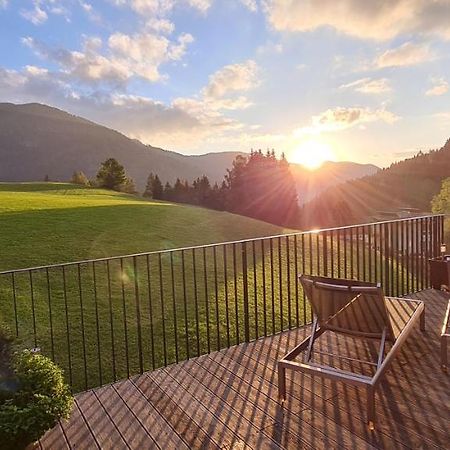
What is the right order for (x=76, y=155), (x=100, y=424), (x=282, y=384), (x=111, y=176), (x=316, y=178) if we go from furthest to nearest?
(x=76, y=155) → (x=316, y=178) → (x=111, y=176) → (x=282, y=384) → (x=100, y=424)

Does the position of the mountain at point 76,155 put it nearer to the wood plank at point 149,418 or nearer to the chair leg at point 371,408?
the wood plank at point 149,418

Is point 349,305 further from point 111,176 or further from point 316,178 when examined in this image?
point 316,178

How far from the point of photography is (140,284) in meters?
9.30

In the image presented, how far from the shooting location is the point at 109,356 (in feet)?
19.5

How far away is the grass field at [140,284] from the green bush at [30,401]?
1.92ft

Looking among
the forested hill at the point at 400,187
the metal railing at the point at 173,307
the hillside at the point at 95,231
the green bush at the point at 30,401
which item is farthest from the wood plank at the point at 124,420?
the forested hill at the point at 400,187

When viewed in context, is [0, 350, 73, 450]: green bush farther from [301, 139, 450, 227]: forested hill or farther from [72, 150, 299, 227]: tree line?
[301, 139, 450, 227]: forested hill

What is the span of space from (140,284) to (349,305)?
7011 millimetres

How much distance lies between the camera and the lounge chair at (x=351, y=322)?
2727mm

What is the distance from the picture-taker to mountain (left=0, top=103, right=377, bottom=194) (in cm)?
9531

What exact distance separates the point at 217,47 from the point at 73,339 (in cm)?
590

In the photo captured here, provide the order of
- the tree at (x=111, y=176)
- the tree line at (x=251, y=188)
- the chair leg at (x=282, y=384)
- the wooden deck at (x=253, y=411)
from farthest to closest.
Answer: the tree at (x=111, y=176), the tree line at (x=251, y=188), the chair leg at (x=282, y=384), the wooden deck at (x=253, y=411)

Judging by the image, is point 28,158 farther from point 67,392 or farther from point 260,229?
point 67,392

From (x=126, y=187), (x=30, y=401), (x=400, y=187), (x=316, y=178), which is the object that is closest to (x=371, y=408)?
(x=30, y=401)
